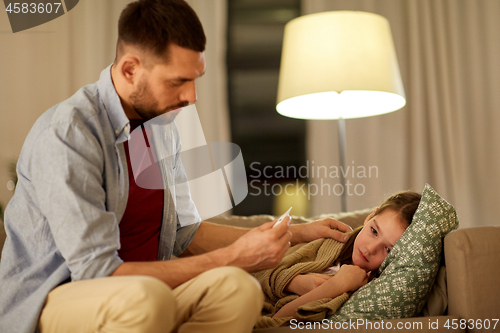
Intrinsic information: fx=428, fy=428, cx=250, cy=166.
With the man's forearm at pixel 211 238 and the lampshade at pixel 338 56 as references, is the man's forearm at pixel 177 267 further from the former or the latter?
the lampshade at pixel 338 56

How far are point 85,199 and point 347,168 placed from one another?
1778 millimetres

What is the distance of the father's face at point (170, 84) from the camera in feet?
3.13

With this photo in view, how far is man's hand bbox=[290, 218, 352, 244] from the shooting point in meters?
1.30

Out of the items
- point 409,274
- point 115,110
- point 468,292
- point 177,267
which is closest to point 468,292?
point 468,292

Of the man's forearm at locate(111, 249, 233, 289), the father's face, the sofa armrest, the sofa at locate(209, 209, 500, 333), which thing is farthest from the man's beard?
the sofa armrest

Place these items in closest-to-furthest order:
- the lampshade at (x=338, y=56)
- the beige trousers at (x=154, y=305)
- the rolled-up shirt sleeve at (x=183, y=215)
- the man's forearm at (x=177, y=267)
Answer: the beige trousers at (x=154, y=305)
the man's forearm at (x=177, y=267)
the rolled-up shirt sleeve at (x=183, y=215)
the lampshade at (x=338, y=56)

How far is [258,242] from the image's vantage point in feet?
2.89

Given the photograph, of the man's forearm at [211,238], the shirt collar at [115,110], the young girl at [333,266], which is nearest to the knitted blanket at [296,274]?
the young girl at [333,266]

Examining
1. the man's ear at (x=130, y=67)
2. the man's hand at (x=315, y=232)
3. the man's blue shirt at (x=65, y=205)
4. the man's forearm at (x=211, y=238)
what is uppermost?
the man's ear at (x=130, y=67)

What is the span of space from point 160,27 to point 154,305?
0.59 m

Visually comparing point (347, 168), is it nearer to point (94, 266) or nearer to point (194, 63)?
point (194, 63)

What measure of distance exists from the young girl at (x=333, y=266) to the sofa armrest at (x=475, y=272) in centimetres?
19

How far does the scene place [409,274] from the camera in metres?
1.02

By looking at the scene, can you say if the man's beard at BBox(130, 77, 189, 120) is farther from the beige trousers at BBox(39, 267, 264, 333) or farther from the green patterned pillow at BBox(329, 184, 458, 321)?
the green patterned pillow at BBox(329, 184, 458, 321)
